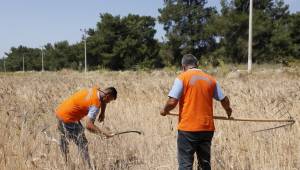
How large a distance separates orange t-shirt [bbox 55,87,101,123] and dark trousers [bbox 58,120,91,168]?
Result: 109 millimetres

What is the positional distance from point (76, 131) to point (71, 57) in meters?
66.0

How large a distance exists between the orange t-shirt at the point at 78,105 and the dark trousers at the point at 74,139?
11cm

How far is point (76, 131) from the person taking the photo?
226 inches

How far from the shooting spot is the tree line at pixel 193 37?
3706cm

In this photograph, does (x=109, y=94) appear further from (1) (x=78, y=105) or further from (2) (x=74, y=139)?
(2) (x=74, y=139)

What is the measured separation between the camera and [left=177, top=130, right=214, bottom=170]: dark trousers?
14.9ft

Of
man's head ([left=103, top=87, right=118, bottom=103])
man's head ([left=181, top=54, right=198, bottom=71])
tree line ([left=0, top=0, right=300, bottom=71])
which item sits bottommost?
man's head ([left=103, top=87, right=118, bottom=103])

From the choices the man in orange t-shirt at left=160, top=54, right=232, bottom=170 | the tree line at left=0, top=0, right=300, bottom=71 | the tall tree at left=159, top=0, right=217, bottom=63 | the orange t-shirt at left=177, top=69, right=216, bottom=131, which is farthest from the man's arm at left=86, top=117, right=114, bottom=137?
the tall tree at left=159, top=0, right=217, bottom=63

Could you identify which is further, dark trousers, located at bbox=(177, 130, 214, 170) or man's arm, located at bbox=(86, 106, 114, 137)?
man's arm, located at bbox=(86, 106, 114, 137)

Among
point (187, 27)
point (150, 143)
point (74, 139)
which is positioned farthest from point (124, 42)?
point (74, 139)

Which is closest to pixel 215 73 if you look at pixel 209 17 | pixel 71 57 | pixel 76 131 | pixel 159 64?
pixel 76 131

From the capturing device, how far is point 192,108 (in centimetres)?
447

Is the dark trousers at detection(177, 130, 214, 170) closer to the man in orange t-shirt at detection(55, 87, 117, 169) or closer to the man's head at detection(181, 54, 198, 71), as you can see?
the man's head at detection(181, 54, 198, 71)

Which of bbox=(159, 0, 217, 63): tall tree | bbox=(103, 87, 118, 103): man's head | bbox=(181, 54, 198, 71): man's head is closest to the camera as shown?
bbox=(181, 54, 198, 71): man's head
